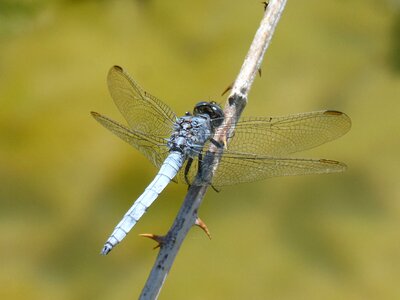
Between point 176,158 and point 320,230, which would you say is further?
point 320,230

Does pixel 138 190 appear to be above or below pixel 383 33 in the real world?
below

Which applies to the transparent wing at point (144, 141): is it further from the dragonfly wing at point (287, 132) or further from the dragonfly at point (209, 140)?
the dragonfly wing at point (287, 132)

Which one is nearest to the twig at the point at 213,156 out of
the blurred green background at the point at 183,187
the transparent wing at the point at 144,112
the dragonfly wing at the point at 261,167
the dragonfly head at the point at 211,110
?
the dragonfly wing at the point at 261,167

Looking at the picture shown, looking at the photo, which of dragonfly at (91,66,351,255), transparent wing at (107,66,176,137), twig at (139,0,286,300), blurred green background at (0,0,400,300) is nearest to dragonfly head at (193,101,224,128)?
dragonfly at (91,66,351,255)

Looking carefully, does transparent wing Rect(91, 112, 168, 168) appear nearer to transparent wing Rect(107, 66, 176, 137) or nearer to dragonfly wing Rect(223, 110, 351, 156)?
transparent wing Rect(107, 66, 176, 137)

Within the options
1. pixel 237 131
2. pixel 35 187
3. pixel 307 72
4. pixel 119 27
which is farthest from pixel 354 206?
pixel 119 27

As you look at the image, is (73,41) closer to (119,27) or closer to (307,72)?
(119,27)

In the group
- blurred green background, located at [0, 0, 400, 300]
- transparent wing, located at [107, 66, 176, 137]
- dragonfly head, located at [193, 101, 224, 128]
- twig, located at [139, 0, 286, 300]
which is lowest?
twig, located at [139, 0, 286, 300]
